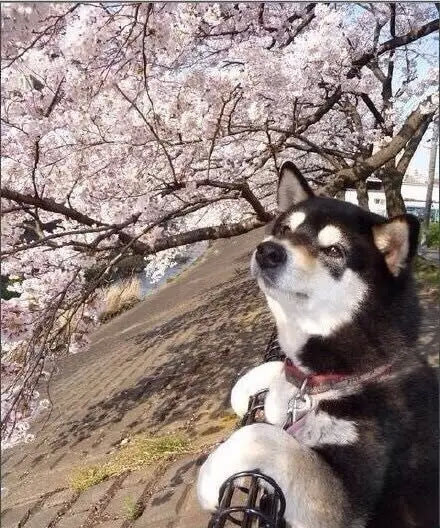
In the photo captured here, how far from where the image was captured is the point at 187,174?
3318 mm

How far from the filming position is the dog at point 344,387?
4.13ft

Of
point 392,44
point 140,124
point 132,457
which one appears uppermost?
point 140,124

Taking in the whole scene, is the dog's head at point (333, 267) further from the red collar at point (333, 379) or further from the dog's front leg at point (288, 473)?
the dog's front leg at point (288, 473)

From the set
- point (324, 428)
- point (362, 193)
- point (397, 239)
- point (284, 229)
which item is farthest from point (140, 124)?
point (324, 428)

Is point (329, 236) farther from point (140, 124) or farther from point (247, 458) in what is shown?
point (140, 124)

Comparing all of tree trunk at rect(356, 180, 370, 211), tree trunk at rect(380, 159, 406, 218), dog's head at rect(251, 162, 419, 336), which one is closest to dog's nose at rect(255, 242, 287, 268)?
dog's head at rect(251, 162, 419, 336)

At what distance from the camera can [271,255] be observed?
1.47m

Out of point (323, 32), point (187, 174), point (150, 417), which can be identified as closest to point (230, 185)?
point (187, 174)

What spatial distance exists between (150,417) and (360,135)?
3.16m

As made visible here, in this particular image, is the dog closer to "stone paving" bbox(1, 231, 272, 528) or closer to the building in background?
"stone paving" bbox(1, 231, 272, 528)

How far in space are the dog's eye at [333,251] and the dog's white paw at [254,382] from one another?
0.50 meters

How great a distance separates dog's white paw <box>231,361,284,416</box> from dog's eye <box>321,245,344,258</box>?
50cm

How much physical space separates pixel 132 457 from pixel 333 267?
1.48 m

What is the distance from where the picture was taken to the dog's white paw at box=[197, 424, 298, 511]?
1.22 meters
